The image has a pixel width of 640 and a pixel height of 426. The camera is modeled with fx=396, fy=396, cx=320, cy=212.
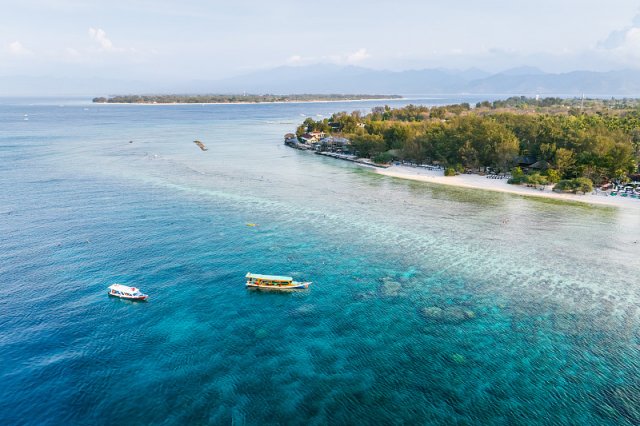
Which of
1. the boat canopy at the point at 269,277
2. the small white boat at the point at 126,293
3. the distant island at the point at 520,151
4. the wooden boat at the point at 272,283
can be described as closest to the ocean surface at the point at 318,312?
the small white boat at the point at 126,293

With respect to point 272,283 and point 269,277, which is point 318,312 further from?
point 269,277

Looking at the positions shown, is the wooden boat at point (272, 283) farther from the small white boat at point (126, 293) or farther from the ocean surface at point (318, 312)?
the small white boat at point (126, 293)

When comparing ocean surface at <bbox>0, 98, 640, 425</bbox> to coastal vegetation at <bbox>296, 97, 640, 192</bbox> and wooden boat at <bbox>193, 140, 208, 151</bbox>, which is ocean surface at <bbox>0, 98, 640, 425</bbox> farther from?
wooden boat at <bbox>193, 140, 208, 151</bbox>

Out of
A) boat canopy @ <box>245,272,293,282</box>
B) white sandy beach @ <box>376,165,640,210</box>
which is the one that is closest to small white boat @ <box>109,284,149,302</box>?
boat canopy @ <box>245,272,293,282</box>

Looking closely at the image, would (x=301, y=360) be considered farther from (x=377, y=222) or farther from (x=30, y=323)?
(x=377, y=222)

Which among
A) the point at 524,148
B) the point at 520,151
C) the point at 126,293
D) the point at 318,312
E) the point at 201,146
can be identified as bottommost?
the point at 318,312

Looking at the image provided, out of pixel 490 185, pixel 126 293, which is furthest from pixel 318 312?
pixel 490 185
